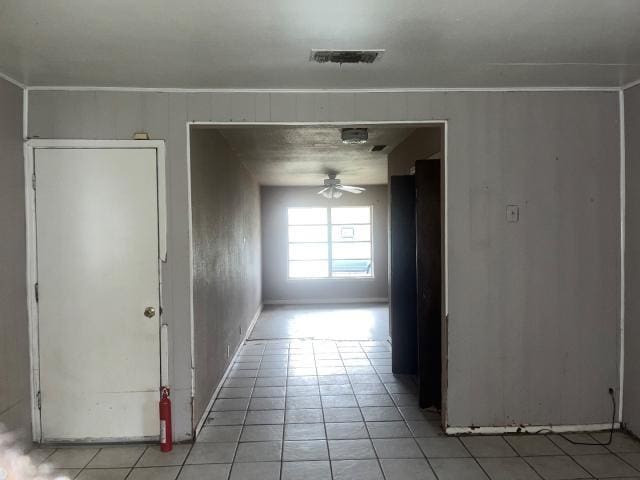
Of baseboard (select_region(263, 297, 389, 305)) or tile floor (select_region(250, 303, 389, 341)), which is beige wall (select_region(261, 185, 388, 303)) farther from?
tile floor (select_region(250, 303, 389, 341))

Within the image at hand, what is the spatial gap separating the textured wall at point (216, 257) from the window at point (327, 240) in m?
3.24

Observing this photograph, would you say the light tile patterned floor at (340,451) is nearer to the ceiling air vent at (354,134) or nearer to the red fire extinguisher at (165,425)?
the red fire extinguisher at (165,425)

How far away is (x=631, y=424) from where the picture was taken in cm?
317

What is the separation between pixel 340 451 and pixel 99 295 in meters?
1.86

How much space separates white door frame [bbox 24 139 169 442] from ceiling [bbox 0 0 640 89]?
0.37m

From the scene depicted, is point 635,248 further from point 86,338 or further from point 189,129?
point 86,338

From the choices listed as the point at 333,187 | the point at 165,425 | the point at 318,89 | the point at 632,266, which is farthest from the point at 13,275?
the point at 333,187

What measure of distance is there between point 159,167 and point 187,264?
664 mm

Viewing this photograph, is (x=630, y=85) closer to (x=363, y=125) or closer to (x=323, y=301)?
(x=363, y=125)

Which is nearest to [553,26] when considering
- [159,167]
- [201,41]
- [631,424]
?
[201,41]

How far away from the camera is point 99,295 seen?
122 inches

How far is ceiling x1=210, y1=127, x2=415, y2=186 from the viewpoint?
15.0ft

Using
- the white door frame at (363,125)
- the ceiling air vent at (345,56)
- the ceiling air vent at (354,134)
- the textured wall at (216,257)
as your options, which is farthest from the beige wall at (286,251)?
the ceiling air vent at (345,56)

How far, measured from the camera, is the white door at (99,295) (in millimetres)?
3074
